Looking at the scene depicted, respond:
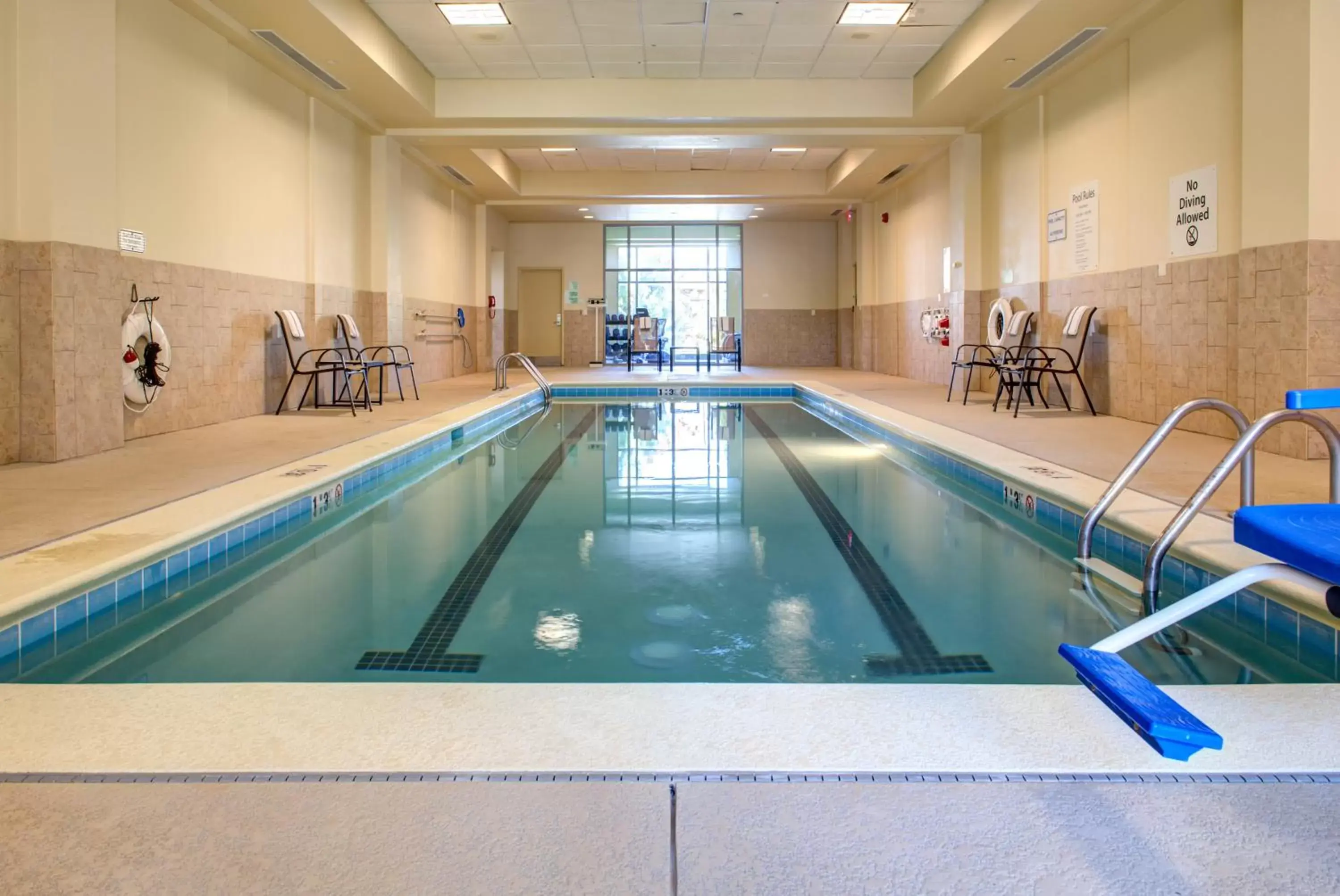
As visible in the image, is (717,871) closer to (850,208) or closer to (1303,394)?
(1303,394)

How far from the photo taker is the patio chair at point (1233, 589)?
1.40 meters

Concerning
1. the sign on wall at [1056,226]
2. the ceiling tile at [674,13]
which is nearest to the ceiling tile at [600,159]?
the ceiling tile at [674,13]

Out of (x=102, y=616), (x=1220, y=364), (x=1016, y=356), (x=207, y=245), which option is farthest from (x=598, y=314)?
(x=102, y=616)

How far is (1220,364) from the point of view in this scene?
6.25 metres

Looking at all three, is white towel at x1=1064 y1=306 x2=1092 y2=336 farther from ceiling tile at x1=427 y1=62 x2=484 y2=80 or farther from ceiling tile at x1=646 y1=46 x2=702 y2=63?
ceiling tile at x1=427 y1=62 x2=484 y2=80

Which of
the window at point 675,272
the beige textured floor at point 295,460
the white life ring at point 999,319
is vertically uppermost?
the window at point 675,272

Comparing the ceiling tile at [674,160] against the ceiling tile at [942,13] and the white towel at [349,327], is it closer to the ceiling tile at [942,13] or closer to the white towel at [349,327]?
the ceiling tile at [942,13]

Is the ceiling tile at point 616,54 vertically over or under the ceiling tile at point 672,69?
under

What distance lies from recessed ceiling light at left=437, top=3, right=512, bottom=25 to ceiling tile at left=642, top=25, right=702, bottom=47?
3.84ft

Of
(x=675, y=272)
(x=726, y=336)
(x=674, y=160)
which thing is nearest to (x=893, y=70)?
(x=674, y=160)

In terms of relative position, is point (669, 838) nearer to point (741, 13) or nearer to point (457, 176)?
point (741, 13)

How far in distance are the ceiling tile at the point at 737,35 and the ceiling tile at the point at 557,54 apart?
1190 millimetres

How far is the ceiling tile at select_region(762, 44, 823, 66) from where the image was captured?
862 cm

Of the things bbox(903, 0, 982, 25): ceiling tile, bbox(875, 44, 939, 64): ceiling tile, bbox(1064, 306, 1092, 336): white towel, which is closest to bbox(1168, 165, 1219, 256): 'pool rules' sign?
bbox(1064, 306, 1092, 336): white towel
